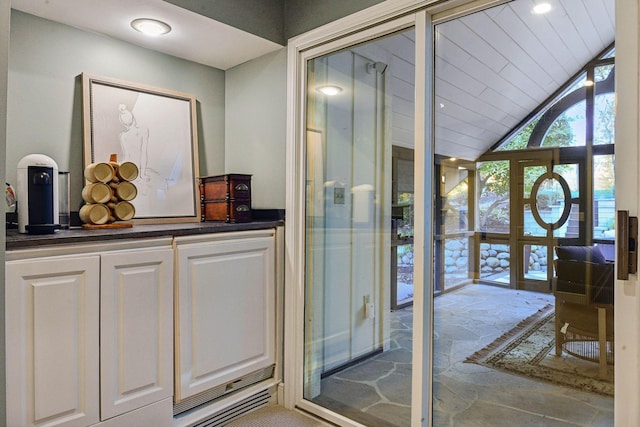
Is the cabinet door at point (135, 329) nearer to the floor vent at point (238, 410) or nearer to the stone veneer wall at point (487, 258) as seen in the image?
the floor vent at point (238, 410)

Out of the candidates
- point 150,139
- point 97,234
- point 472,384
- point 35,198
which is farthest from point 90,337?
point 472,384

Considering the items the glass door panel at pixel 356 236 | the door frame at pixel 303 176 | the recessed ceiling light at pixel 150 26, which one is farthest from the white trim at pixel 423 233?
the recessed ceiling light at pixel 150 26

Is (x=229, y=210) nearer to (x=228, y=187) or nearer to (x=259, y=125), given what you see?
(x=228, y=187)

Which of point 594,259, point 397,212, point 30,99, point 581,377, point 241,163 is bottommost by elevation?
point 581,377

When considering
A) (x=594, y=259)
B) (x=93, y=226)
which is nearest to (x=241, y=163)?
(x=93, y=226)

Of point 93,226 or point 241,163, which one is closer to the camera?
point 93,226

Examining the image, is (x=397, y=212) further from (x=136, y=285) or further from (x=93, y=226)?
(x=93, y=226)

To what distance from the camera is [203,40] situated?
2.22 meters

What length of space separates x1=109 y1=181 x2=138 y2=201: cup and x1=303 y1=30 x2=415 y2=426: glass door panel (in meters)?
0.92

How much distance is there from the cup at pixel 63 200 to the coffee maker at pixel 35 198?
246 millimetres

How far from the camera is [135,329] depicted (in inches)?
67.6

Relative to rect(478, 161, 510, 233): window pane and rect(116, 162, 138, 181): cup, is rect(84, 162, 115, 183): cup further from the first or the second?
rect(478, 161, 510, 233): window pane

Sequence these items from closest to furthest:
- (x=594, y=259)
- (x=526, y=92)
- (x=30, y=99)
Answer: (x=594, y=259)
(x=526, y=92)
(x=30, y=99)

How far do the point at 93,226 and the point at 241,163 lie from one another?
96 cm
